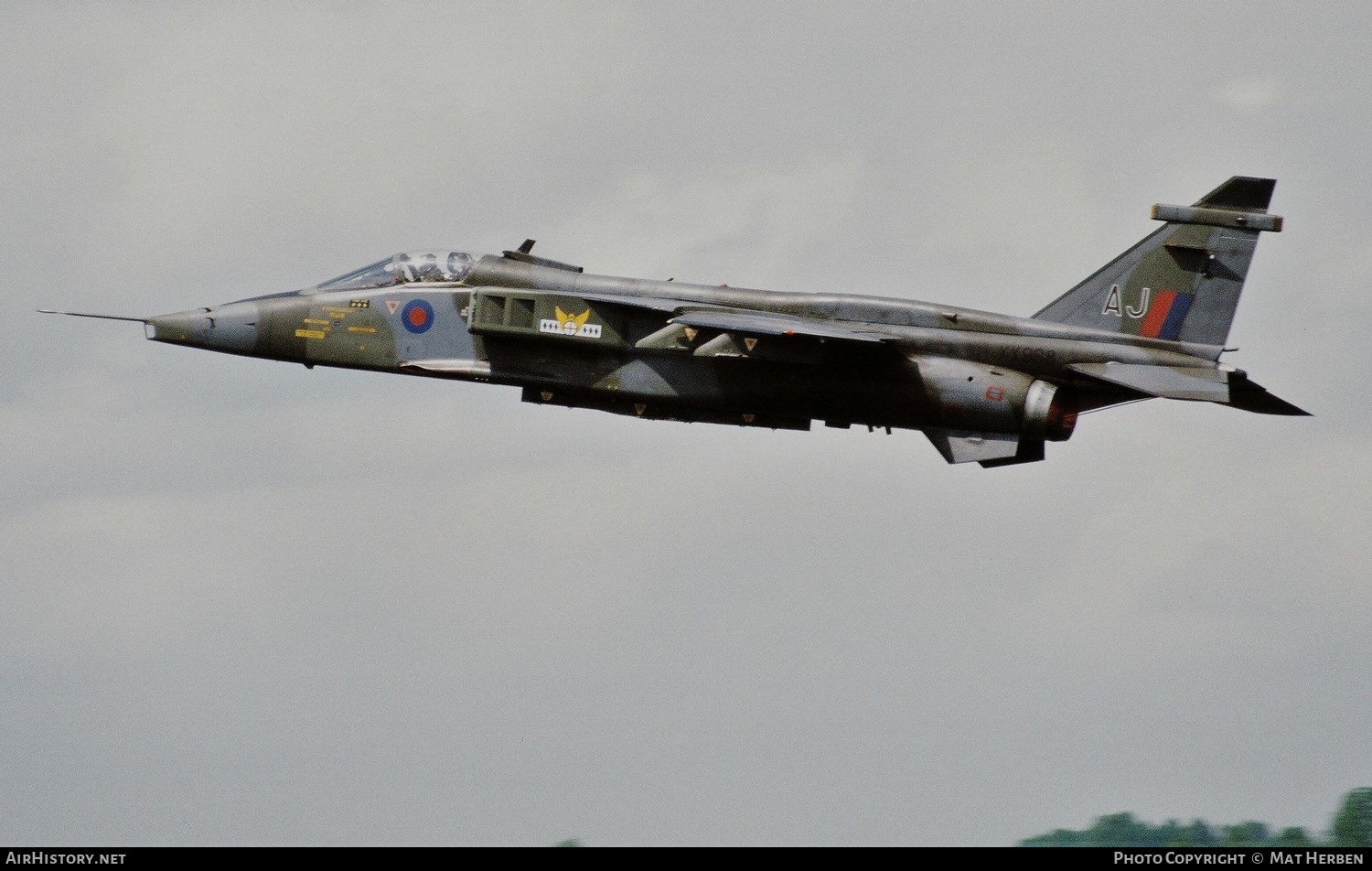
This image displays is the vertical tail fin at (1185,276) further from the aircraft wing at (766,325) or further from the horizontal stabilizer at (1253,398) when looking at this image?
the aircraft wing at (766,325)

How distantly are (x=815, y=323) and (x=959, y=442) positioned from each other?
2719mm

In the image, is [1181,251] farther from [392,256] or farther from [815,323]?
[392,256]

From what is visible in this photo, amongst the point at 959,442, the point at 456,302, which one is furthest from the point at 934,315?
the point at 456,302

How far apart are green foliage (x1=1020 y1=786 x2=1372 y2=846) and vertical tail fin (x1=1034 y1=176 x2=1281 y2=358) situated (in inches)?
1693

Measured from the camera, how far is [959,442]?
29609 mm

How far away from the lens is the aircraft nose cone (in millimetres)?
31391

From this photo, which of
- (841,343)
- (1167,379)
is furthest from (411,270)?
(1167,379)

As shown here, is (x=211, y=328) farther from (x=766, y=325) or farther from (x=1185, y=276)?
(x=1185, y=276)

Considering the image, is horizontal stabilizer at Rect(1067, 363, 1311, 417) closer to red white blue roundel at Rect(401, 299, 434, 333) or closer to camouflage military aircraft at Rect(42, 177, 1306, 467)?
camouflage military aircraft at Rect(42, 177, 1306, 467)

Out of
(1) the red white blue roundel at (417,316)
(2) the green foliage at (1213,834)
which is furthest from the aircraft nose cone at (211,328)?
(2) the green foliage at (1213,834)
